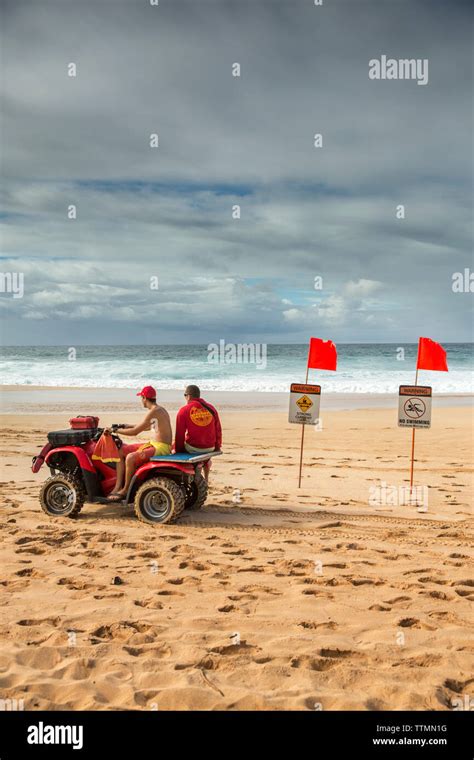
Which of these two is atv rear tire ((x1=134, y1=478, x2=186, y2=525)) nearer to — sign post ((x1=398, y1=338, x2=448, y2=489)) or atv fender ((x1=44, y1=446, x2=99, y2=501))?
atv fender ((x1=44, y1=446, x2=99, y2=501))

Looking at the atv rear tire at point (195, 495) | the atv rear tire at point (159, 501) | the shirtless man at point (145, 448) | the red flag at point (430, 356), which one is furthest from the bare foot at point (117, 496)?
the red flag at point (430, 356)

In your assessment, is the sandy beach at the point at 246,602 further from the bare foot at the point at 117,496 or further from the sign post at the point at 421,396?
the sign post at the point at 421,396

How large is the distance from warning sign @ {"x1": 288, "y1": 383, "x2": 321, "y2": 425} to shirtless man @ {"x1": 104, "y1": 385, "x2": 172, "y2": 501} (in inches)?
113

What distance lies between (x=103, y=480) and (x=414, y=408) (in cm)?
471

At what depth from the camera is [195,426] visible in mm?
7816

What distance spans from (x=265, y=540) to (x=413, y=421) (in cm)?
375

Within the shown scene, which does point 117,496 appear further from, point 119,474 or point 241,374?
point 241,374

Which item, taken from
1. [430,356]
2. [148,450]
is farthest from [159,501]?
[430,356]

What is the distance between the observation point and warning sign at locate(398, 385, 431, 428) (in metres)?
9.57
